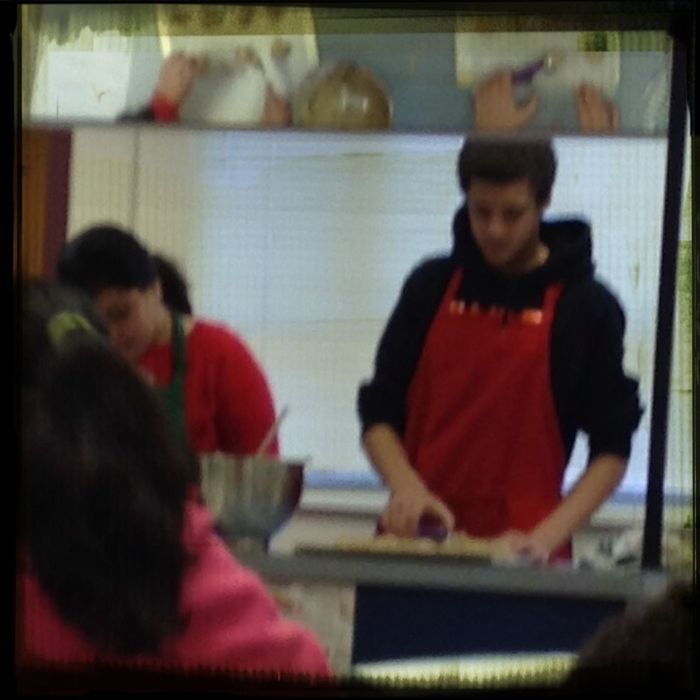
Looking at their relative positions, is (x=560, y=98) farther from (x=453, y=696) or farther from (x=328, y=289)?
(x=453, y=696)

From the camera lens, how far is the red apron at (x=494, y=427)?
0.68m

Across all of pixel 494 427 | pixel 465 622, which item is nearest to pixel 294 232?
pixel 494 427

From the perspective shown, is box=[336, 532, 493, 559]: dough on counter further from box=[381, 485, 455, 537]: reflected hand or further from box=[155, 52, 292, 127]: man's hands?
box=[155, 52, 292, 127]: man's hands

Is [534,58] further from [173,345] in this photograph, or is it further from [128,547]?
[128,547]

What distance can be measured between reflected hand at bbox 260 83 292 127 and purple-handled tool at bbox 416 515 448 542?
11.8 inches

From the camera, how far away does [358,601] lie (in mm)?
682

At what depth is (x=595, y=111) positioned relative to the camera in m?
0.69

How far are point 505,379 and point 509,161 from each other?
0.15m

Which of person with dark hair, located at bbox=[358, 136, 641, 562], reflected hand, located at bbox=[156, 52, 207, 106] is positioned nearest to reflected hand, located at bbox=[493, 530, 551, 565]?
person with dark hair, located at bbox=[358, 136, 641, 562]

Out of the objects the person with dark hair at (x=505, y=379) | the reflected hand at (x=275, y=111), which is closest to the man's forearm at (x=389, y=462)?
the person with dark hair at (x=505, y=379)

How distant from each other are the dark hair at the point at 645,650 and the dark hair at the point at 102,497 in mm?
295

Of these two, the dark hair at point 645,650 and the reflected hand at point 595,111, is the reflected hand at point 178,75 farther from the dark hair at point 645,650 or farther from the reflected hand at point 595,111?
the dark hair at point 645,650

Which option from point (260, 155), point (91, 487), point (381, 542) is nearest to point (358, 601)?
point (381, 542)

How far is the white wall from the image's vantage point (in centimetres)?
69
